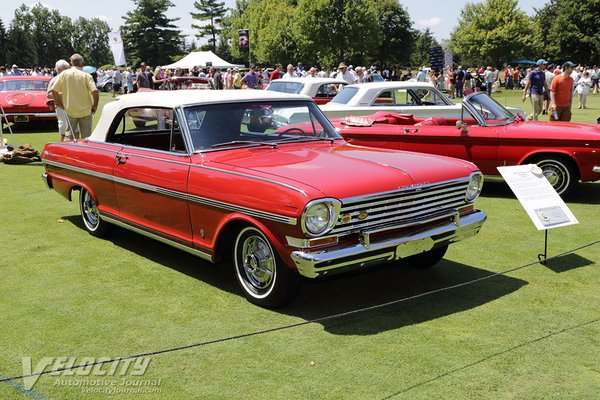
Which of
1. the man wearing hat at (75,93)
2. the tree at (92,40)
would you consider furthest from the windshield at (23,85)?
the tree at (92,40)

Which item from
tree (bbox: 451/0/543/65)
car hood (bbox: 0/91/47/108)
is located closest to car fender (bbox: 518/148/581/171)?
car hood (bbox: 0/91/47/108)

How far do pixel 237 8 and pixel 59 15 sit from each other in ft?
138

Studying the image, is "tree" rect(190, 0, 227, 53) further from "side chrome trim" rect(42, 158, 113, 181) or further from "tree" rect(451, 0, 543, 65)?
"side chrome trim" rect(42, 158, 113, 181)

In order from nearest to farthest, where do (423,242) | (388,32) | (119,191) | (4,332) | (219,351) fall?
(219,351) < (4,332) < (423,242) < (119,191) < (388,32)

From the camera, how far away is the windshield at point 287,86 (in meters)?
15.0

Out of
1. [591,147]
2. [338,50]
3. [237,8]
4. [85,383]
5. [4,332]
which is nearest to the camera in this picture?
[85,383]

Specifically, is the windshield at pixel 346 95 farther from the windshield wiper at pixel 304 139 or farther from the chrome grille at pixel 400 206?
the chrome grille at pixel 400 206

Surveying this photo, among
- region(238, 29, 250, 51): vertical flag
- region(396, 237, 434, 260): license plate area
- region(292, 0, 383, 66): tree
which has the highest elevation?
region(292, 0, 383, 66): tree

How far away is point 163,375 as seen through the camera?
3732mm

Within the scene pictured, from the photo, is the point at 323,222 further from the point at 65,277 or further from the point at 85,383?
the point at 65,277

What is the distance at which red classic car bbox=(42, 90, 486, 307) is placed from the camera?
14.2 feet

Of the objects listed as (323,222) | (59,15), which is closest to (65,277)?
(323,222)

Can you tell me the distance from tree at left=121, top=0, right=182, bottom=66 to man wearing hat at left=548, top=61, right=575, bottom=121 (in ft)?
296

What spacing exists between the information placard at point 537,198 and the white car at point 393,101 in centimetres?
641
